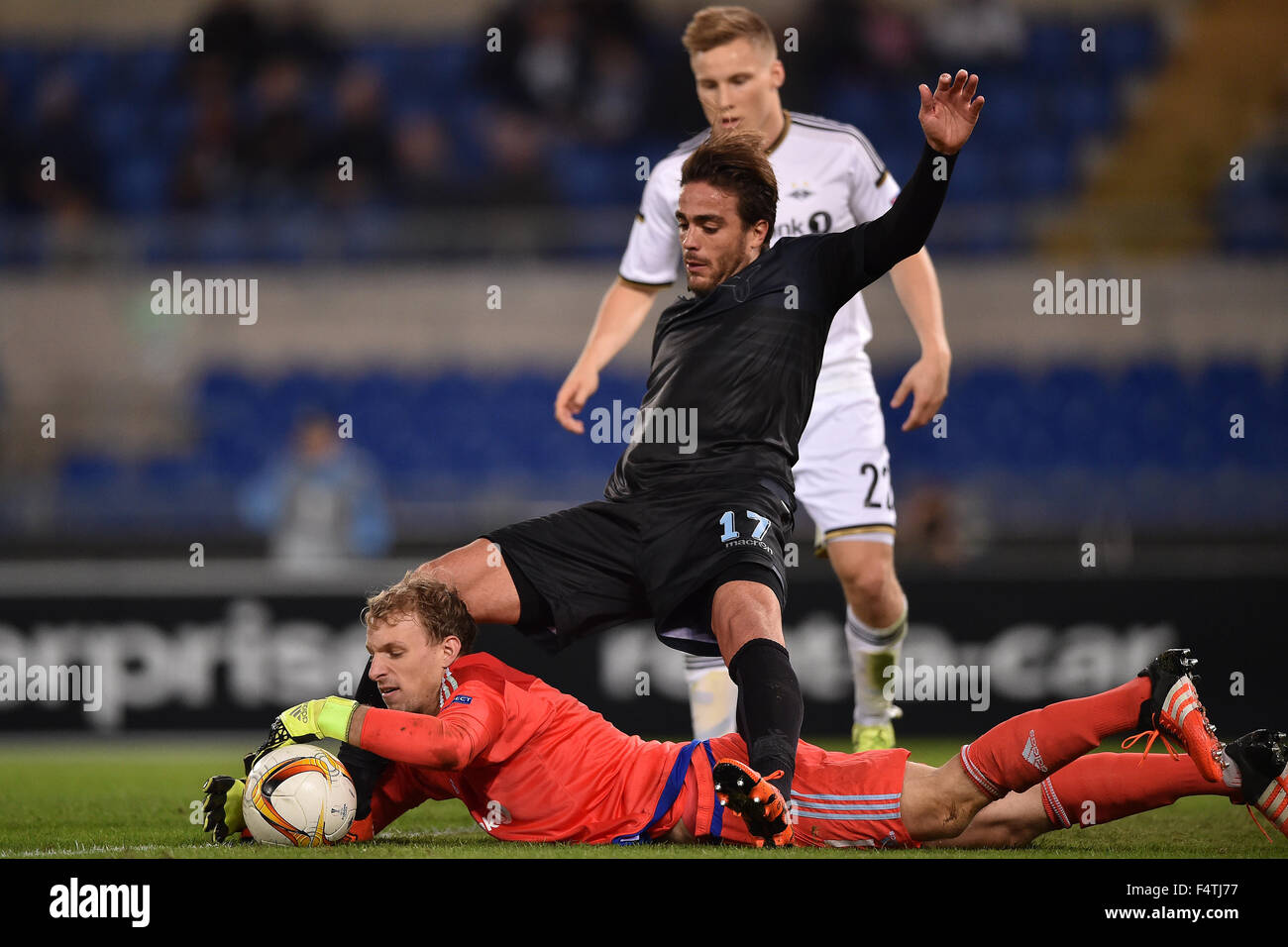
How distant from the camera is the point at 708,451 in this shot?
4523mm

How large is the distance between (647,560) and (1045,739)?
4.08ft

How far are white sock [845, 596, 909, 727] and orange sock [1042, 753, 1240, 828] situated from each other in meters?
1.68

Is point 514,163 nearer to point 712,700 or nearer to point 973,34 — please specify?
point 973,34

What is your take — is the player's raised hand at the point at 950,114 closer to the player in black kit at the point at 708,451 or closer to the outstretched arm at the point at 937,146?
the outstretched arm at the point at 937,146

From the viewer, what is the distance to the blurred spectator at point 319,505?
33.4 ft

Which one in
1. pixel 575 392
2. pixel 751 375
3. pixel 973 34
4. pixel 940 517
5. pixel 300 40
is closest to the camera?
pixel 751 375

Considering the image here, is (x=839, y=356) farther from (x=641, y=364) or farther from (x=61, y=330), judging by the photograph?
(x=61, y=330)

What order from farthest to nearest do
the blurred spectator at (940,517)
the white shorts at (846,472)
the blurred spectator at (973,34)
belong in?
1. the blurred spectator at (973,34)
2. the blurred spectator at (940,517)
3. the white shorts at (846,472)

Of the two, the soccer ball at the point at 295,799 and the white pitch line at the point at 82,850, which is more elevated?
the soccer ball at the point at 295,799

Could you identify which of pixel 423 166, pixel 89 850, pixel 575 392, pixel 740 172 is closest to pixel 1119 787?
pixel 740 172

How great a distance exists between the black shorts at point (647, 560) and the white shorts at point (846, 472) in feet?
3.54

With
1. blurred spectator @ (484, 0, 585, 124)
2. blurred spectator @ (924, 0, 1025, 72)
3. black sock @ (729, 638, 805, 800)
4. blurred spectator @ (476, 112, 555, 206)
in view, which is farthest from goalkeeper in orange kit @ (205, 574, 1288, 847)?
blurred spectator @ (924, 0, 1025, 72)

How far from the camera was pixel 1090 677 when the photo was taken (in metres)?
8.40

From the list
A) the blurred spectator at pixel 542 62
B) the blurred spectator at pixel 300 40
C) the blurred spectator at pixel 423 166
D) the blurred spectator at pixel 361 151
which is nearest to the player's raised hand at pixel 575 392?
the blurred spectator at pixel 423 166
